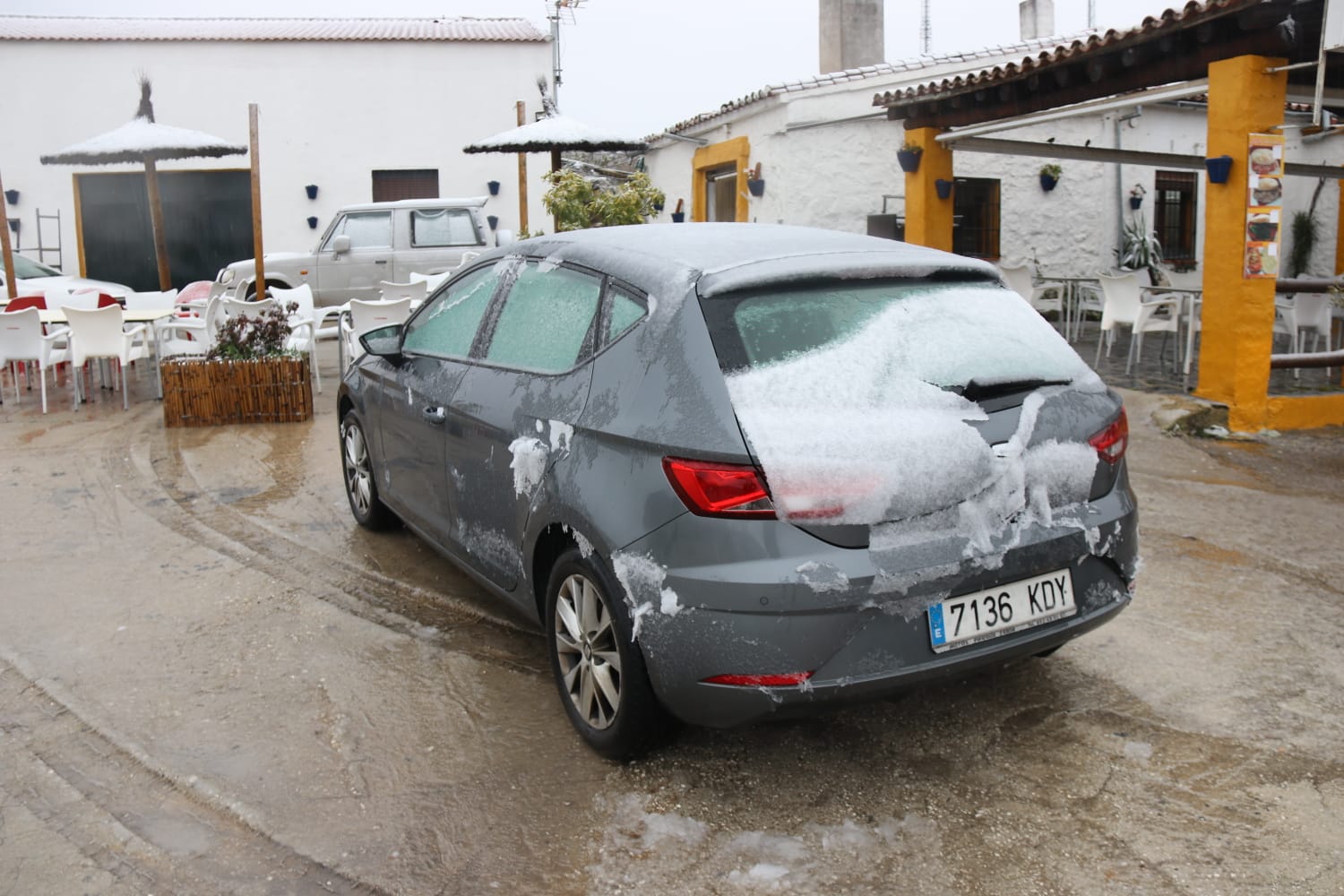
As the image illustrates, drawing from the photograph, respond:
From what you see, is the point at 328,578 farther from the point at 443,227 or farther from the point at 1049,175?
the point at 1049,175

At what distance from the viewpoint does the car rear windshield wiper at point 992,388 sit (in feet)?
9.66

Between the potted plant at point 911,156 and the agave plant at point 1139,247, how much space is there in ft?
19.5

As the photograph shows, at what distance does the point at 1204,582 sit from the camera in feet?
15.1

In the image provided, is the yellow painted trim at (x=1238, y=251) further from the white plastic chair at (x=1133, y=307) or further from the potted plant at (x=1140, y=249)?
the potted plant at (x=1140, y=249)

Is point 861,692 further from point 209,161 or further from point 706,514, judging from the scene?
point 209,161

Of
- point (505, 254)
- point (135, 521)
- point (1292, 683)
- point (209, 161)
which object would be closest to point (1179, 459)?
point (1292, 683)

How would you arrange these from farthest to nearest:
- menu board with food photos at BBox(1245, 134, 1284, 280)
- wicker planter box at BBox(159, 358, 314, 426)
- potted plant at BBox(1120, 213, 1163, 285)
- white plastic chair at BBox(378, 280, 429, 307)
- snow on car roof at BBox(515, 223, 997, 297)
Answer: potted plant at BBox(1120, 213, 1163, 285) < white plastic chair at BBox(378, 280, 429, 307) < wicker planter box at BBox(159, 358, 314, 426) < menu board with food photos at BBox(1245, 134, 1284, 280) < snow on car roof at BBox(515, 223, 997, 297)

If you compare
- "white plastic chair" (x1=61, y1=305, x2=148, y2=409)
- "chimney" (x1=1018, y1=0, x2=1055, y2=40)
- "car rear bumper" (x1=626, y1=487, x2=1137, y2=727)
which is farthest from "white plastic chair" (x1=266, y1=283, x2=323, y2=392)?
"chimney" (x1=1018, y1=0, x2=1055, y2=40)

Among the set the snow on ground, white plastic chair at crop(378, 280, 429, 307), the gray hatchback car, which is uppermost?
white plastic chair at crop(378, 280, 429, 307)

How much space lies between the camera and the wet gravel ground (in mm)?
2621

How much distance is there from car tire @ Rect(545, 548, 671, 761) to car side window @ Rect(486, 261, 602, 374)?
0.66 metres

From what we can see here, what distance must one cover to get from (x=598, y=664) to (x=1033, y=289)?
11.3 m

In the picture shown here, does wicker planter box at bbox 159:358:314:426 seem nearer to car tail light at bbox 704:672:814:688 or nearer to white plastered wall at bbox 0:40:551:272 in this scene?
car tail light at bbox 704:672:814:688

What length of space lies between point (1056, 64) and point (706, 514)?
7.75 m
